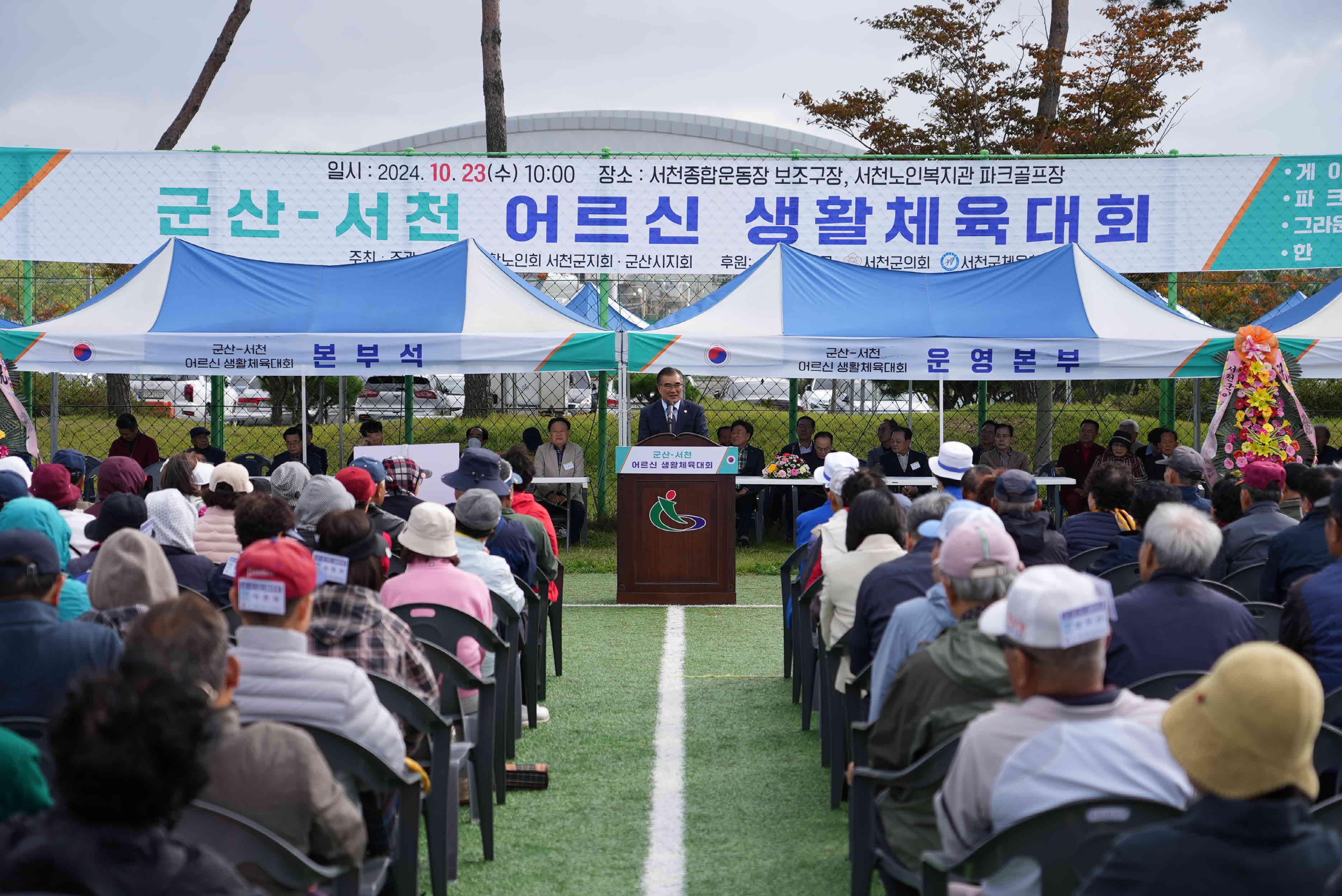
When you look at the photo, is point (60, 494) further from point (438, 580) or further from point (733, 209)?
point (733, 209)

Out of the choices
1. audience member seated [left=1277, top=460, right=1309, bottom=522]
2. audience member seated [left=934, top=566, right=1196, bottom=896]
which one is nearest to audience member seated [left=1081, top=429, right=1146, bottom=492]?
audience member seated [left=1277, top=460, right=1309, bottom=522]

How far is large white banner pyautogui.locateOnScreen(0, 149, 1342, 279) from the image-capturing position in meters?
13.6

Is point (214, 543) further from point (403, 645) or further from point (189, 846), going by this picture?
point (189, 846)

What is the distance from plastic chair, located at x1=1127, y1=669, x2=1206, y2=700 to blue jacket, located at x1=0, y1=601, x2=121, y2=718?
274 cm

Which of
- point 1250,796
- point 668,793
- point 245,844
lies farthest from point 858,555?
point 1250,796

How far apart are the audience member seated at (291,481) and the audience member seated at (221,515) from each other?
0.65 metres

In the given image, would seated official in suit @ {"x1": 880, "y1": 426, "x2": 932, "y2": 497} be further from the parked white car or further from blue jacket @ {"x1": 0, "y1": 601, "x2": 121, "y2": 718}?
blue jacket @ {"x1": 0, "y1": 601, "x2": 121, "y2": 718}

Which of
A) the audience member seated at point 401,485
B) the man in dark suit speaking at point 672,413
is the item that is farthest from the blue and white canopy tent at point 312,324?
the audience member seated at point 401,485

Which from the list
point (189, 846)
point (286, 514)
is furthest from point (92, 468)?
point (189, 846)

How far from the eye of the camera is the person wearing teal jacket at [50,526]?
4.54 meters

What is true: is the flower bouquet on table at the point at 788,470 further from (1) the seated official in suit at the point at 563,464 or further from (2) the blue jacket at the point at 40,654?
(2) the blue jacket at the point at 40,654

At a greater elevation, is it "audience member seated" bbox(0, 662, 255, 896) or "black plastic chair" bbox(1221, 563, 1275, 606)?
"audience member seated" bbox(0, 662, 255, 896)

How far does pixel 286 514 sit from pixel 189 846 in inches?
117

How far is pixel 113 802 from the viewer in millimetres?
1915
